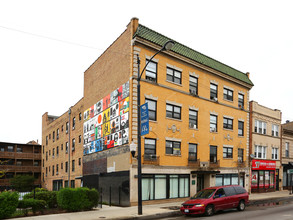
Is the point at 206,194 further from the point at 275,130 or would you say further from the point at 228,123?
the point at 275,130

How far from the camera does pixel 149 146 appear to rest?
76.3 ft

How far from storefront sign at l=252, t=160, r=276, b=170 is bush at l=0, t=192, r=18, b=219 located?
2619 cm

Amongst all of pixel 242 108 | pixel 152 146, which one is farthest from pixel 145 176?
pixel 242 108

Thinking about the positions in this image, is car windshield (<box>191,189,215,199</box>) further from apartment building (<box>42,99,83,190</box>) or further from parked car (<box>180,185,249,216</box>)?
apartment building (<box>42,99,83,190</box>)

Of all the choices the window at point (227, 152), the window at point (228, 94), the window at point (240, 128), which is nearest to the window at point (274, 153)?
the window at point (240, 128)

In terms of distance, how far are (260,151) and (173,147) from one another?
50.4 feet

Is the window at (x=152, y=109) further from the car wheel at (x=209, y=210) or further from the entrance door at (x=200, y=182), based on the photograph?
the car wheel at (x=209, y=210)

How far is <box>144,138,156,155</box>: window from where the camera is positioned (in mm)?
23006

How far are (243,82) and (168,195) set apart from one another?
16.3m

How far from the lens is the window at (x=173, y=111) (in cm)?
2506

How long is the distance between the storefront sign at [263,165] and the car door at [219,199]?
1756 centimetres

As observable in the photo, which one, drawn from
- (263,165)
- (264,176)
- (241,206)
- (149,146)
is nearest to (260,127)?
(263,165)

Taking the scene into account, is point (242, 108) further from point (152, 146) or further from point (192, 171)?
point (152, 146)

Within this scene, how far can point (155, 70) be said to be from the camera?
24.5m
